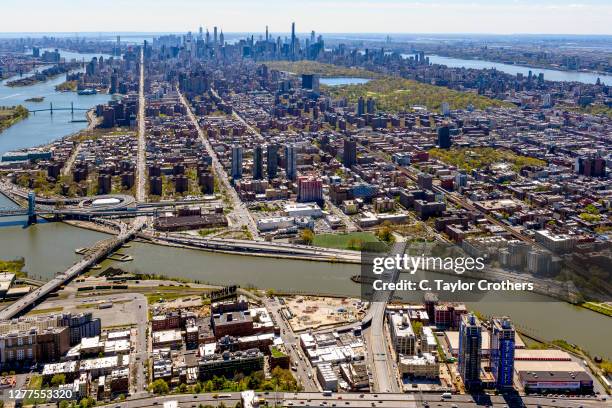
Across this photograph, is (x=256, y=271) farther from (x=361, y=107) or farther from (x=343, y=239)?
(x=361, y=107)

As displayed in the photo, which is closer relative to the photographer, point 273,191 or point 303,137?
point 273,191

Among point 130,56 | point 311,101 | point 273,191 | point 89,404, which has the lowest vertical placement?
point 89,404

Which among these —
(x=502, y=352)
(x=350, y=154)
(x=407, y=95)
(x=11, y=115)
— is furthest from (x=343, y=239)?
(x=407, y=95)

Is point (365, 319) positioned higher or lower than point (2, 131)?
lower

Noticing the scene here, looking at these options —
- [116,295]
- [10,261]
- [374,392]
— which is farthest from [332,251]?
[10,261]

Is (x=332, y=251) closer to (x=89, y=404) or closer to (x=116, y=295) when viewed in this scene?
(x=116, y=295)
